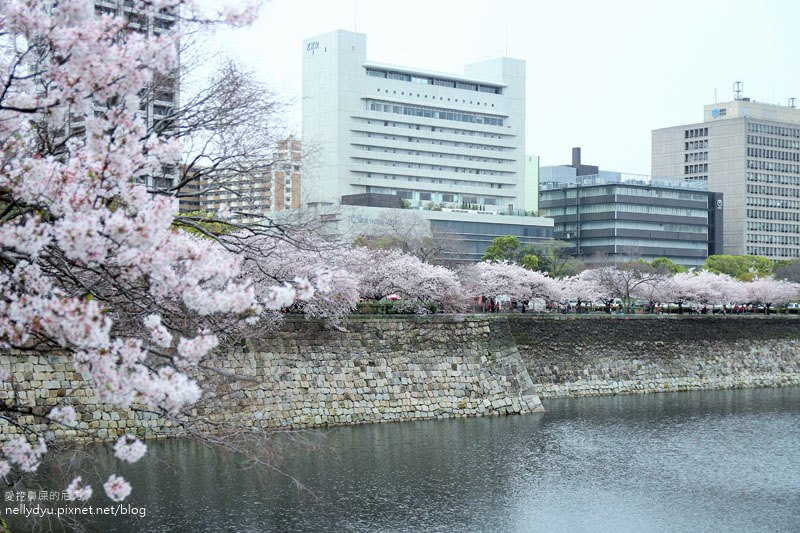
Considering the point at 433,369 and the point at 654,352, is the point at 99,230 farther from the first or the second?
the point at 654,352

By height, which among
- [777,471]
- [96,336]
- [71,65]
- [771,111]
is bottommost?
[777,471]

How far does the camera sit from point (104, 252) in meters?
6.72

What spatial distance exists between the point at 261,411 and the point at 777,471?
13.6 meters

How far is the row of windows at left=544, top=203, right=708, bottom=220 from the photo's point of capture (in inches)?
3957

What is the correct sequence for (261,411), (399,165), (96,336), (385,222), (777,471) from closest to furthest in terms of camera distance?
(96,336)
(777,471)
(261,411)
(385,222)
(399,165)

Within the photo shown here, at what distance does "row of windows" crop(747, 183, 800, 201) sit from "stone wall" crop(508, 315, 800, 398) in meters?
72.2

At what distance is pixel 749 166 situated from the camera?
118m

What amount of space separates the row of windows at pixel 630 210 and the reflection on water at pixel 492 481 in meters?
71.0

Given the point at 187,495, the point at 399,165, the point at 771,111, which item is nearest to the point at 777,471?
the point at 187,495

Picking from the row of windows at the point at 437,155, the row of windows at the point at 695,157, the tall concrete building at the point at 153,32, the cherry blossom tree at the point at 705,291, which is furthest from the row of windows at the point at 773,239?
the tall concrete building at the point at 153,32

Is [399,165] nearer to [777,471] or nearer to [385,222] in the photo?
[385,222]

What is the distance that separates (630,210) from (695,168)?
26.1 m

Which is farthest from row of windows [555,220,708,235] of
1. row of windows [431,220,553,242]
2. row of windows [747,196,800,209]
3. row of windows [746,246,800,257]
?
row of windows [747,196,800,209]

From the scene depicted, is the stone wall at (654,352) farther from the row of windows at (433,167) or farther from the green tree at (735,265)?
the row of windows at (433,167)
